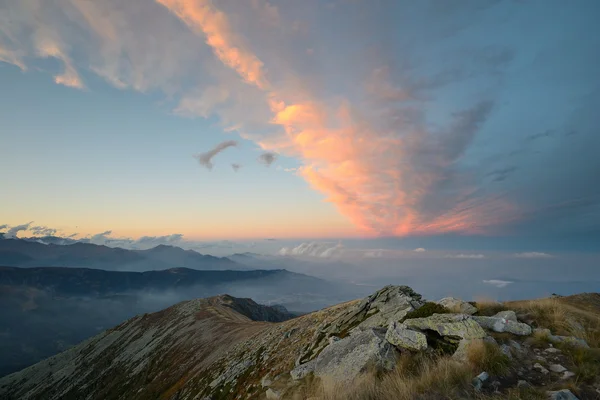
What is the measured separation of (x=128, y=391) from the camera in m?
74.5

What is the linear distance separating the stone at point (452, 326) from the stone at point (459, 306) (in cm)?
465

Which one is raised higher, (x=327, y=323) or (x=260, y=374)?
(x=327, y=323)

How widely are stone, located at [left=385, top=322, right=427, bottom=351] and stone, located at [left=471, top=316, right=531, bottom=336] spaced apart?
3.57m

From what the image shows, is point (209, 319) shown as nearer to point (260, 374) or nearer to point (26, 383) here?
point (260, 374)

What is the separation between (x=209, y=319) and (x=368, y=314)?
82.3 meters

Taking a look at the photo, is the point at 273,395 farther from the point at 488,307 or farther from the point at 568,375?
the point at 488,307

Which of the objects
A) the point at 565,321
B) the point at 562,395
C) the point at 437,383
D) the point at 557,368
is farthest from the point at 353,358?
the point at 565,321

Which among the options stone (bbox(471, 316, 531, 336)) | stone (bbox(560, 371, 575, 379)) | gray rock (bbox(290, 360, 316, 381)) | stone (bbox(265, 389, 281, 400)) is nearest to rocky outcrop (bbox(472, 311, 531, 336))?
stone (bbox(471, 316, 531, 336))

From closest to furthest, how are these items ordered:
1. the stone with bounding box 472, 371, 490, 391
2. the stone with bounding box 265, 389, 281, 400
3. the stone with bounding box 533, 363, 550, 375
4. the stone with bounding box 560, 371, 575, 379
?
the stone with bounding box 472, 371, 490, 391, the stone with bounding box 560, 371, 575, 379, the stone with bounding box 533, 363, 550, 375, the stone with bounding box 265, 389, 281, 400

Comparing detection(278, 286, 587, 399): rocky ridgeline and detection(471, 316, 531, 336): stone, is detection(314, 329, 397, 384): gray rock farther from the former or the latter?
detection(471, 316, 531, 336): stone

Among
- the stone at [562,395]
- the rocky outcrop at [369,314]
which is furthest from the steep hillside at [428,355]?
the rocky outcrop at [369,314]

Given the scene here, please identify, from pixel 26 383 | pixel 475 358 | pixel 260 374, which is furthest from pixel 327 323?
pixel 26 383

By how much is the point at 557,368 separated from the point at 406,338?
5076mm

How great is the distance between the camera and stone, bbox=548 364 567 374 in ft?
29.9
